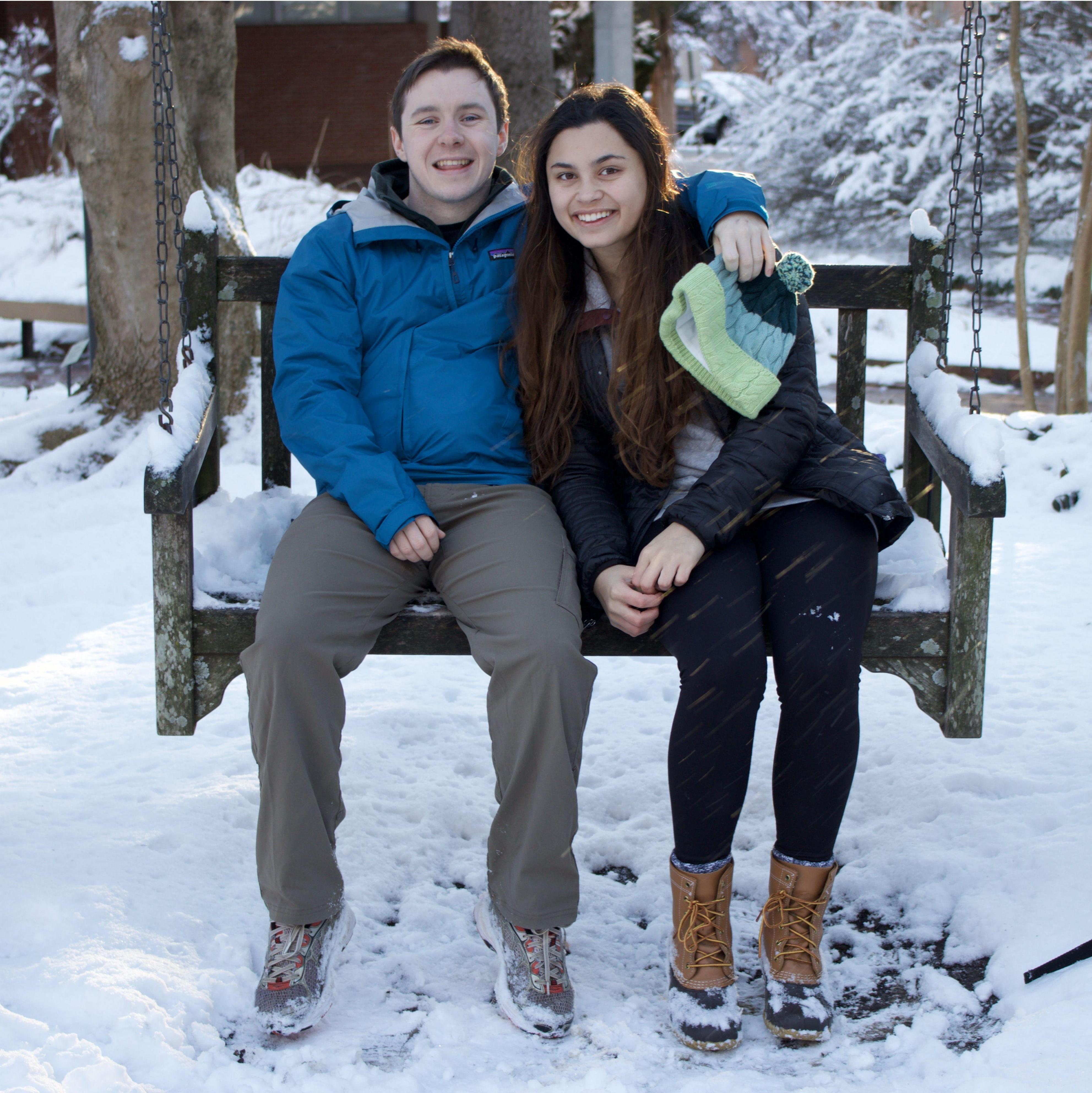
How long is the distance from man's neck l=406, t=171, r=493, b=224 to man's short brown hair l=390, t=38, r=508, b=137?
13 centimetres

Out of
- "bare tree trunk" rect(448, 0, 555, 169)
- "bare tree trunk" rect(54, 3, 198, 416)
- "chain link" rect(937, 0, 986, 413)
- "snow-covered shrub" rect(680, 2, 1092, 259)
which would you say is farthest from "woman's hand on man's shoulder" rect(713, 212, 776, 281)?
"snow-covered shrub" rect(680, 2, 1092, 259)

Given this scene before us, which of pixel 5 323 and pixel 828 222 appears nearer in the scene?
pixel 5 323

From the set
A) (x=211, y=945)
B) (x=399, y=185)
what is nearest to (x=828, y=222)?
(x=399, y=185)

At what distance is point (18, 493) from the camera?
5680mm

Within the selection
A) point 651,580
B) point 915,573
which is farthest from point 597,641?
point 915,573

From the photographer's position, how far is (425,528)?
2.24m

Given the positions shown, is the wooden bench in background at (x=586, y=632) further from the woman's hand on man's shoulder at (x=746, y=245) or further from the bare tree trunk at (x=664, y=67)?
the bare tree trunk at (x=664, y=67)

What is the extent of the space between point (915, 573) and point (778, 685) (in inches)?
19.8

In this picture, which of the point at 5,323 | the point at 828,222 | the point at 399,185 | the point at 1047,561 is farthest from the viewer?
the point at 828,222

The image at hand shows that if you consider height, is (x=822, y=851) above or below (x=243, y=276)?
below

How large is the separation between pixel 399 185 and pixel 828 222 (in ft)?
43.9

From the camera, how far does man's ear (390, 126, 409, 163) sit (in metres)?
2.60

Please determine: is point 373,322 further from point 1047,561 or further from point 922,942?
point 1047,561

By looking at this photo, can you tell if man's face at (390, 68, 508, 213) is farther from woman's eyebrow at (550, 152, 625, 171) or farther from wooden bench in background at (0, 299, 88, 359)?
wooden bench in background at (0, 299, 88, 359)
